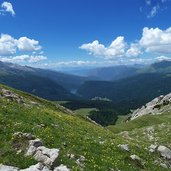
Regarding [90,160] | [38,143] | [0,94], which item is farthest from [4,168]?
[0,94]

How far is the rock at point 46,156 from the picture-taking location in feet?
70.7

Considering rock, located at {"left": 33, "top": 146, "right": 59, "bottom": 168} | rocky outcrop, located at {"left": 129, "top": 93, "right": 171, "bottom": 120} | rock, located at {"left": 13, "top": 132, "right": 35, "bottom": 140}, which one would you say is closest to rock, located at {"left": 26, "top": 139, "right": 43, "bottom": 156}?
rock, located at {"left": 33, "top": 146, "right": 59, "bottom": 168}

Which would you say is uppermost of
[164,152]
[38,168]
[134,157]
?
[38,168]

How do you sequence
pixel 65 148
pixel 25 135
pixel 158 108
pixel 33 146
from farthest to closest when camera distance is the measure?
pixel 158 108 < pixel 65 148 < pixel 25 135 < pixel 33 146

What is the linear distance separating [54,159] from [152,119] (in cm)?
6479

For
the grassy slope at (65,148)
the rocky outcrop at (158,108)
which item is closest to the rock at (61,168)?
the grassy slope at (65,148)

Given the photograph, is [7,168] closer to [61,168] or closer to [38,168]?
[38,168]

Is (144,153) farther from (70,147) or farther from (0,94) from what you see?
(0,94)

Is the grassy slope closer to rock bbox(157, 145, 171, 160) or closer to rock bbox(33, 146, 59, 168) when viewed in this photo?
rock bbox(33, 146, 59, 168)

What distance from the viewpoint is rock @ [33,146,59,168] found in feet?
70.7

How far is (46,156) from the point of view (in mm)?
22203

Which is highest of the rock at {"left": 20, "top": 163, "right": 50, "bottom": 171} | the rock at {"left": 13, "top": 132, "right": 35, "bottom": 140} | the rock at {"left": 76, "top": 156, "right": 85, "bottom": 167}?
the rock at {"left": 13, "top": 132, "right": 35, "bottom": 140}

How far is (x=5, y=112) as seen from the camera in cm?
3238

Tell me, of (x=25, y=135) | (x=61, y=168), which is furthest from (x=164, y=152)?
(x=61, y=168)
